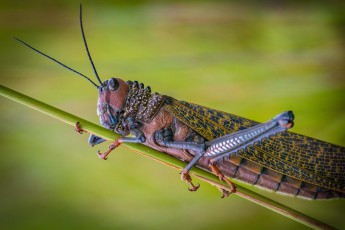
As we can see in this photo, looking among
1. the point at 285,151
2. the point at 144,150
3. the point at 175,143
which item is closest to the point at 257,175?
the point at 285,151

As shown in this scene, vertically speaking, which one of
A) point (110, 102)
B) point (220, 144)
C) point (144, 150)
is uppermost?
point (220, 144)

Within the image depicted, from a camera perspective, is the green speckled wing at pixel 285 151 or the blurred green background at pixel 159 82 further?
the blurred green background at pixel 159 82

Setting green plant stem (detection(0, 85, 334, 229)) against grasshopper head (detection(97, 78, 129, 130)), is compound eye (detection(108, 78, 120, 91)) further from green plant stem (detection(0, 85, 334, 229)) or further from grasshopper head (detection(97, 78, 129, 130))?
green plant stem (detection(0, 85, 334, 229))

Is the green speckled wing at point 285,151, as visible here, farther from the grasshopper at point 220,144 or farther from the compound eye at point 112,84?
the compound eye at point 112,84

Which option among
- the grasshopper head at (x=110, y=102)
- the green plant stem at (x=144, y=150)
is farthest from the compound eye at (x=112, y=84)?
the green plant stem at (x=144, y=150)

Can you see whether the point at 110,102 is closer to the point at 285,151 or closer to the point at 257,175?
the point at 257,175

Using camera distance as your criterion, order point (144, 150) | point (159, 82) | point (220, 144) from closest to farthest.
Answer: point (144, 150)
point (220, 144)
point (159, 82)

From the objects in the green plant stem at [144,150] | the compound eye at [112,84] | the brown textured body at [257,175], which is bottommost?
the green plant stem at [144,150]
